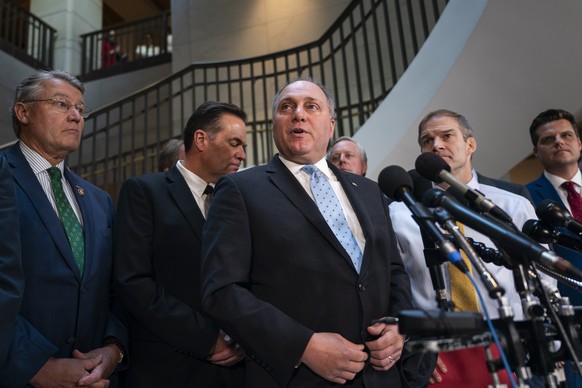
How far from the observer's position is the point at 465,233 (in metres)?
1.91

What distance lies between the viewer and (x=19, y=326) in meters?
1.55

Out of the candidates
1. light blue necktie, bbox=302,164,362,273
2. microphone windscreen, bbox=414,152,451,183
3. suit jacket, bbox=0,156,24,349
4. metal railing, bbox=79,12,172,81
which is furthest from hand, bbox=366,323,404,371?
metal railing, bbox=79,12,172,81

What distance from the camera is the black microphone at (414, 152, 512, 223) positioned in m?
1.14

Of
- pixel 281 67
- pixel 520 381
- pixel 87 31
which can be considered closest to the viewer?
pixel 520 381

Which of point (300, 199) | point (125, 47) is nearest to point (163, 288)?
point (300, 199)

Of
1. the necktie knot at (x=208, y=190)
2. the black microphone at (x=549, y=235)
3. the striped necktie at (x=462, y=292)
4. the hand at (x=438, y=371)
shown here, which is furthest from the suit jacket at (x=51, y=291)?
the black microphone at (x=549, y=235)

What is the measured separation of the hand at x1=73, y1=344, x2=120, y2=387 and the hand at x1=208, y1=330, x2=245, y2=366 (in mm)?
334

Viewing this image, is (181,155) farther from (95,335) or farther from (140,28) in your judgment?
(140,28)

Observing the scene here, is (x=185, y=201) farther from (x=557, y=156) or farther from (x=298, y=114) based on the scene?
(x=557, y=156)

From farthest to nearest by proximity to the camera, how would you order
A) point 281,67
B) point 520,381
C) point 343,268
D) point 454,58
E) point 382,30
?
point 281,67, point 382,30, point 454,58, point 343,268, point 520,381

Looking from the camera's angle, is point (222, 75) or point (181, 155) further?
point (222, 75)

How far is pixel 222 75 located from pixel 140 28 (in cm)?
307

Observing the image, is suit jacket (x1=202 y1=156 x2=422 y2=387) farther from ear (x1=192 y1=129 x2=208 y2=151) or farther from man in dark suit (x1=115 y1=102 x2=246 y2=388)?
ear (x1=192 y1=129 x2=208 y2=151)

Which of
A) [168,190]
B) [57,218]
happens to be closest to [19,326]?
[57,218]
